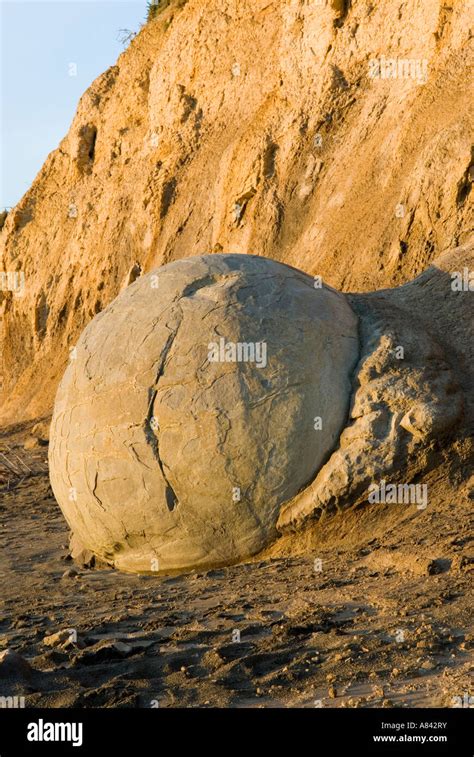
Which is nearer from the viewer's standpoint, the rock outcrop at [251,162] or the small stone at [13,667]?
the small stone at [13,667]

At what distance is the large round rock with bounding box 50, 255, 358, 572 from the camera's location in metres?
6.20

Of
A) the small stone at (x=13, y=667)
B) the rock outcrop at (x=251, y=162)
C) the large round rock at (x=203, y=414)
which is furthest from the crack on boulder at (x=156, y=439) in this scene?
the rock outcrop at (x=251, y=162)

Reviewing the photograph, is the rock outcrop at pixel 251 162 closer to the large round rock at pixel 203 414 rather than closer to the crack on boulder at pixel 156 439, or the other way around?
the large round rock at pixel 203 414

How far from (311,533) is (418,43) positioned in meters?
6.68

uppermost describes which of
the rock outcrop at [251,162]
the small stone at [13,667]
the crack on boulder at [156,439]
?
the rock outcrop at [251,162]

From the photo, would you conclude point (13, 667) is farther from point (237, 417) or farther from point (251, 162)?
point (251, 162)

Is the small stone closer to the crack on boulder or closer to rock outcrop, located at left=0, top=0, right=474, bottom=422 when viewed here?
the crack on boulder

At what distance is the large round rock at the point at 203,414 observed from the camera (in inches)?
244

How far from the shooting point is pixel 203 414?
6199 mm

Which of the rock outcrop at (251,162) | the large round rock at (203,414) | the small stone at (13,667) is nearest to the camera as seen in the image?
the small stone at (13,667)

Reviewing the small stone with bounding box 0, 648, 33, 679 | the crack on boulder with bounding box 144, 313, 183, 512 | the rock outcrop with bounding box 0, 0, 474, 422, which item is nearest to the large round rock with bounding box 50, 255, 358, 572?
the crack on boulder with bounding box 144, 313, 183, 512

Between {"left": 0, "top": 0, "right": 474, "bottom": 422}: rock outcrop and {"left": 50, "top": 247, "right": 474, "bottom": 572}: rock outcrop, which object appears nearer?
{"left": 50, "top": 247, "right": 474, "bottom": 572}: rock outcrop

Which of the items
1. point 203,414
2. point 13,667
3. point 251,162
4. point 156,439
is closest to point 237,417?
point 203,414

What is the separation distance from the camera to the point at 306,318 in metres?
6.50
